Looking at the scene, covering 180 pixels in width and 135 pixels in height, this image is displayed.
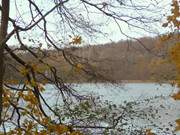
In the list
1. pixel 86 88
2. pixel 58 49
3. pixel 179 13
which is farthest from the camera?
pixel 86 88

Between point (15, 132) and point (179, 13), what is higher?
point (179, 13)

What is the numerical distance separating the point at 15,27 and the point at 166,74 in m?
2.11

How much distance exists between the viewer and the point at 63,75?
6.21 metres

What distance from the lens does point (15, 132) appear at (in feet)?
16.0

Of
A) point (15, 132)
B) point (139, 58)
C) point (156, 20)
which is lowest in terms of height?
point (15, 132)

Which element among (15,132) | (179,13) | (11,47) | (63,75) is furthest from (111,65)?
(179,13)

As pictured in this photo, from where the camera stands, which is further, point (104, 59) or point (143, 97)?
point (143, 97)

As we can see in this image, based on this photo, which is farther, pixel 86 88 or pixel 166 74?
pixel 86 88

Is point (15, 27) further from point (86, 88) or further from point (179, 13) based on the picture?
point (179, 13)

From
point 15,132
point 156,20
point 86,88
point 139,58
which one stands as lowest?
point 15,132

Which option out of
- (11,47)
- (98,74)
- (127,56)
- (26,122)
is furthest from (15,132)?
(127,56)

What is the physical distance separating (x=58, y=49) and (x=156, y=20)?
4.30 ft

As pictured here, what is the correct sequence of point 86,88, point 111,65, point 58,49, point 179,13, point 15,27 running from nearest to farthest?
point 179,13 → point 15,27 → point 58,49 → point 111,65 → point 86,88

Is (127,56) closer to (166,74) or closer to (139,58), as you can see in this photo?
(139,58)
